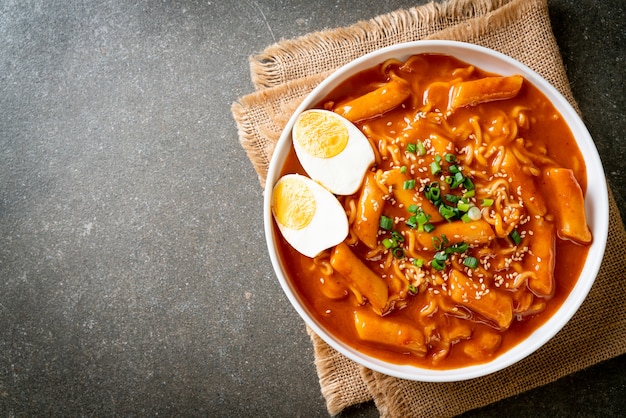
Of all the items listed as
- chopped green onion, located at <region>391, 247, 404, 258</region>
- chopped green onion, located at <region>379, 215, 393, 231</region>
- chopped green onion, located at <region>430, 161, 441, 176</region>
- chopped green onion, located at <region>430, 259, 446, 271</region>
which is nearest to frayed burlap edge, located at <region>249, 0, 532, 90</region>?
chopped green onion, located at <region>430, 161, 441, 176</region>

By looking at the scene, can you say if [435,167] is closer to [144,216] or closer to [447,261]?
[447,261]

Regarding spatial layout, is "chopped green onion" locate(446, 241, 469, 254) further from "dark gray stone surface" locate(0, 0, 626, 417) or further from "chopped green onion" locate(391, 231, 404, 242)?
"dark gray stone surface" locate(0, 0, 626, 417)

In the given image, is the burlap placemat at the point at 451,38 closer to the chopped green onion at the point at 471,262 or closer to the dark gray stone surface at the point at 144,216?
the dark gray stone surface at the point at 144,216

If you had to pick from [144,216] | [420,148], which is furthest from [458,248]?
[144,216]

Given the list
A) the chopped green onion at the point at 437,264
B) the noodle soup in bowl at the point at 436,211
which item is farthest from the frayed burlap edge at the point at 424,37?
the chopped green onion at the point at 437,264

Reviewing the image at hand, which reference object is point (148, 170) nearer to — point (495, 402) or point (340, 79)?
point (340, 79)

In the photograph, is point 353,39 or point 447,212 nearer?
point 447,212
